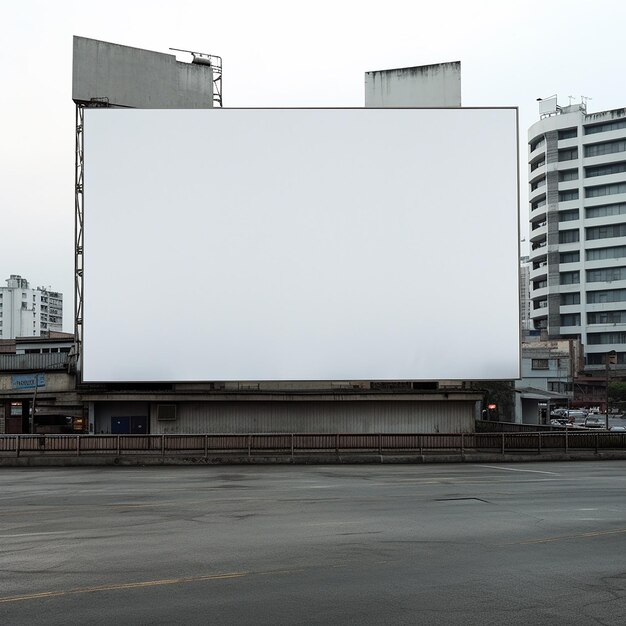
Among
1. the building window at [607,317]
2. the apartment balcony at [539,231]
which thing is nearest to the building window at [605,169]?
the apartment balcony at [539,231]

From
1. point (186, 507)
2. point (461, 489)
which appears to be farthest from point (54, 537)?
point (461, 489)

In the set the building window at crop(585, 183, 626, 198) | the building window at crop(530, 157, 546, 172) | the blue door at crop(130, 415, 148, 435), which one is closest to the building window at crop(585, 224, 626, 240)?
the building window at crop(585, 183, 626, 198)

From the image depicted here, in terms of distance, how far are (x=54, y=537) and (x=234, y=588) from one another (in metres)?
5.44

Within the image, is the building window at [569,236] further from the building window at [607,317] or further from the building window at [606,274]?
the building window at [607,317]

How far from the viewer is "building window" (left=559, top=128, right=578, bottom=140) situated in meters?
133

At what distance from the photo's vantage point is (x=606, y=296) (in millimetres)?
128625

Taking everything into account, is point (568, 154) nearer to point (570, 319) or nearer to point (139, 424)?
point (570, 319)

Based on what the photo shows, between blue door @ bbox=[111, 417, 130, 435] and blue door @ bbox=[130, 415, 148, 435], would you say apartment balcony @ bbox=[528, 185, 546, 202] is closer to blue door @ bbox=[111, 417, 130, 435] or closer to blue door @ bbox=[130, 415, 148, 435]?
blue door @ bbox=[130, 415, 148, 435]

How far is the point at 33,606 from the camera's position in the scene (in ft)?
31.6

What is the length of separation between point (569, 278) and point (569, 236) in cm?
693

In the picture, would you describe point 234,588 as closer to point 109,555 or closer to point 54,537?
point 109,555

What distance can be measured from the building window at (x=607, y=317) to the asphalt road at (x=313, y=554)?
109569 millimetres

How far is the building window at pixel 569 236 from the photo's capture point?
133 m

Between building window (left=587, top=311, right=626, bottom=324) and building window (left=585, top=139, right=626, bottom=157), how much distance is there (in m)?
25.6
